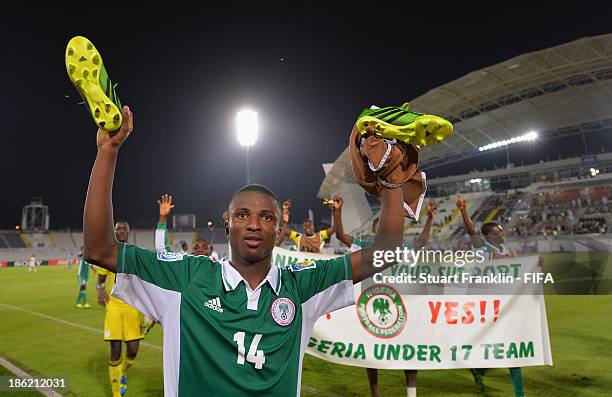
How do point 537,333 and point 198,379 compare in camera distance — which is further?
point 537,333

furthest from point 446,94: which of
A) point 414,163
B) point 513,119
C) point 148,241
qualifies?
point 148,241

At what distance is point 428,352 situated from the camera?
5004mm

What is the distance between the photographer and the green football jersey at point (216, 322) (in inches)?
74.9

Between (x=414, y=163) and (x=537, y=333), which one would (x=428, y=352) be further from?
(x=414, y=163)

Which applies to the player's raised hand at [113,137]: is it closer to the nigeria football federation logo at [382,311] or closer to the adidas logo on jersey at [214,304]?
the adidas logo on jersey at [214,304]

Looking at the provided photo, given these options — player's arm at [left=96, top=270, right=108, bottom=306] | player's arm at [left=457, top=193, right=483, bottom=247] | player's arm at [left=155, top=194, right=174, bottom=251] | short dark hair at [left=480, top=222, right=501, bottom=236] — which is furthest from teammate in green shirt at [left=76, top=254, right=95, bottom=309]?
short dark hair at [left=480, top=222, right=501, bottom=236]

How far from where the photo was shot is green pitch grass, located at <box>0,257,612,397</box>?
561 centimetres

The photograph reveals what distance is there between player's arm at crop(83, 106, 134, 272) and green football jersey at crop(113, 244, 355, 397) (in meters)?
0.13

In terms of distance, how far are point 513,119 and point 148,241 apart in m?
51.5

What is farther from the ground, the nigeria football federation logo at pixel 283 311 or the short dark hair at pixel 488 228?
the short dark hair at pixel 488 228

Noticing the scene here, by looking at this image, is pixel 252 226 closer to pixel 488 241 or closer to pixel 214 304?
pixel 214 304

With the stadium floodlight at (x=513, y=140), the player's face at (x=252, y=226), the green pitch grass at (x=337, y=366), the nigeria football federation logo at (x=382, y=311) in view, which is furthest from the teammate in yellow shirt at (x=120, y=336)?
the stadium floodlight at (x=513, y=140)

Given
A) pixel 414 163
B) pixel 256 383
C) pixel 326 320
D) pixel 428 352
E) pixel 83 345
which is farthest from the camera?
pixel 83 345

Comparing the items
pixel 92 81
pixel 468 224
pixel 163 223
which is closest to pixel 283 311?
pixel 92 81
